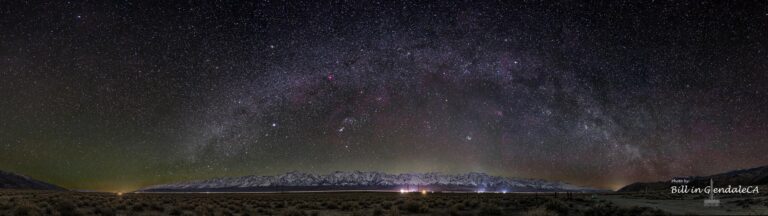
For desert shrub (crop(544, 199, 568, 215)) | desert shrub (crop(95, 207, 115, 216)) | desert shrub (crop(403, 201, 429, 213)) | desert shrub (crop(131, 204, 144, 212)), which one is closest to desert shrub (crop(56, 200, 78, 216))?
desert shrub (crop(95, 207, 115, 216))

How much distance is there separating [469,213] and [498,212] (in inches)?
62.2

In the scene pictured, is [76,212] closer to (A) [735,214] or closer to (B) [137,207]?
(B) [137,207]

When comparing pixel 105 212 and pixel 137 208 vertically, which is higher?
pixel 105 212

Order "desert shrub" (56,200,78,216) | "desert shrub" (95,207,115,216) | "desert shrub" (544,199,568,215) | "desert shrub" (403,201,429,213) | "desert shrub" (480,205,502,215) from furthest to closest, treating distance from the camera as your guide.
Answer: "desert shrub" (403,201,429,213)
"desert shrub" (544,199,568,215)
"desert shrub" (480,205,502,215)
"desert shrub" (95,207,115,216)
"desert shrub" (56,200,78,216)

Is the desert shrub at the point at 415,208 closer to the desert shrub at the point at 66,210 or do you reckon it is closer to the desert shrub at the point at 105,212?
the desert shrub at the point at 105,212

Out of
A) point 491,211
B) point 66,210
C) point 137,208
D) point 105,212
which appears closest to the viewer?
point 66,210

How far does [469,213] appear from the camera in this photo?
23.9 metres

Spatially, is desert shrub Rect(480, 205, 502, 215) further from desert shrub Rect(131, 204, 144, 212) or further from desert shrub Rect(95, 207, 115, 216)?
desert shrub Rect(131, 204, 144, 212)

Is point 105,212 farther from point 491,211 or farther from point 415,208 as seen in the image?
point 491,211

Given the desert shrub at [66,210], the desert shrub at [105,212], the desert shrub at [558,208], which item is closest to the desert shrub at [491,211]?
the desert shrub at [558,208]

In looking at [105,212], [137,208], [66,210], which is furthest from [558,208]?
[66,210]

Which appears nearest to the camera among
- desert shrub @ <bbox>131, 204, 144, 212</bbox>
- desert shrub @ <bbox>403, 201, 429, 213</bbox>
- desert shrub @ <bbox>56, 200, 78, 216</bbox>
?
desert shrub @ <bbox>56, 200, 78, 216</bbox>

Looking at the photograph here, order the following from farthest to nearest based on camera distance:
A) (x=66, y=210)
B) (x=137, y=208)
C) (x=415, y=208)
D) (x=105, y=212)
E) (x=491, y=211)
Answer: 1. (x=415, y=208)
2. (x=137, y=208)
3. (x=491, y=211)
4. (x=105, y=212)
5. (x=66, y=210)

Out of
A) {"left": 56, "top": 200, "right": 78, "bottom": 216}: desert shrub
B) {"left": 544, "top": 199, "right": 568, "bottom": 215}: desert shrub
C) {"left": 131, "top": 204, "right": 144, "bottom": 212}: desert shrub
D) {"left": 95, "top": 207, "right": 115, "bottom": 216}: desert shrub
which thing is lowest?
{"left": 544, "top": 199, "right": 568, "bottom": 215}: desert shrub
